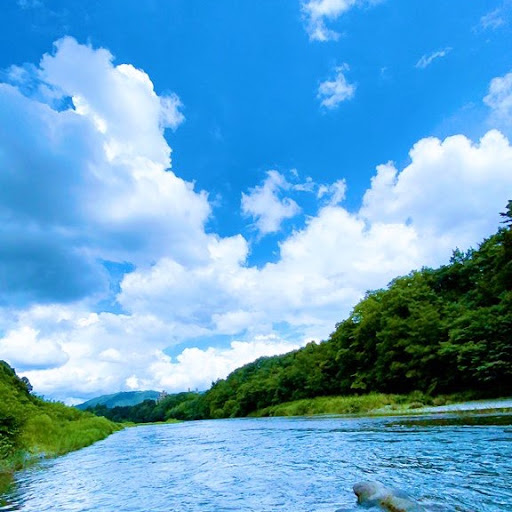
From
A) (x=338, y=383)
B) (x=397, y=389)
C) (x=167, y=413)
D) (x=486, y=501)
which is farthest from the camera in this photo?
(x=167, y=413)

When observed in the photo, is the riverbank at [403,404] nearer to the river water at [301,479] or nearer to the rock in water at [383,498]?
the river water at [301,479]

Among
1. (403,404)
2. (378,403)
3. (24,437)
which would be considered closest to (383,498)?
(24,437)

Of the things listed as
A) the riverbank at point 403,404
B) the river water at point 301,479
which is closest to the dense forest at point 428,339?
the riverbank at point 403,404

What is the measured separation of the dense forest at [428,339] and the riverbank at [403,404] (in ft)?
6.96

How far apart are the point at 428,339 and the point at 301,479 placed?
4321 cm

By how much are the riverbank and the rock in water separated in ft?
71.3

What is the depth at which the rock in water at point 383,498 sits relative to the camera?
7.36 metres

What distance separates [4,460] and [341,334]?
208 ft

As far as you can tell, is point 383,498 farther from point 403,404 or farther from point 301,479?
point 403,404

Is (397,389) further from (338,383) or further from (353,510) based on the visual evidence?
(353,510)

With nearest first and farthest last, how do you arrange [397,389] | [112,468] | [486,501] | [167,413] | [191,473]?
[486,501] → [191,473] → [112,468] → [397,389] → [167,413]

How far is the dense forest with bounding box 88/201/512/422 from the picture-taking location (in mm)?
38875

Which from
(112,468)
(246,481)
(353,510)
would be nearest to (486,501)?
(353,510)

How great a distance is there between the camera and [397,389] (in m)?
59.3
